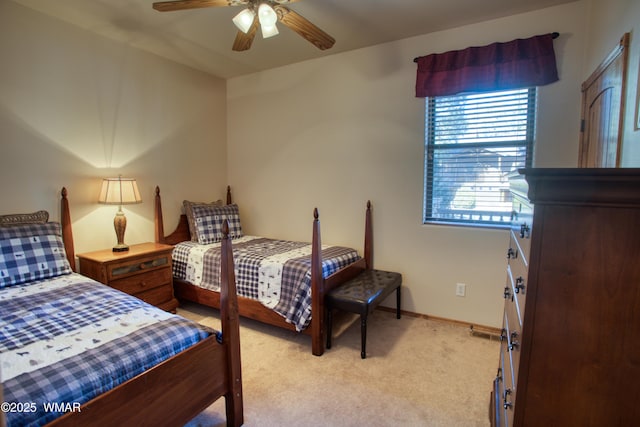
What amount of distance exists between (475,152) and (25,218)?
3591 mm

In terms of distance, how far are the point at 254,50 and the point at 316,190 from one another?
1.51 m

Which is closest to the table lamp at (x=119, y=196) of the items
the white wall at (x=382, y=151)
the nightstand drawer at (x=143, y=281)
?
the nightstand drawer at (x=143, y=281)

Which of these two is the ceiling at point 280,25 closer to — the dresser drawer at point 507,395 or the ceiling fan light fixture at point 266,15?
the ceiling fan light fixture at point 266,15

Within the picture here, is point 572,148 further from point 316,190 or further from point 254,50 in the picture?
point 254,50

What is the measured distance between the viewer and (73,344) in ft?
4.59

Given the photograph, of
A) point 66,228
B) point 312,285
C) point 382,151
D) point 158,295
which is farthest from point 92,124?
point 382,151

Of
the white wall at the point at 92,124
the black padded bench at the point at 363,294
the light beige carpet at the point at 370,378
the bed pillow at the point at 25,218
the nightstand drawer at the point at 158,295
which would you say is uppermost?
the white wall at the point at 92,124

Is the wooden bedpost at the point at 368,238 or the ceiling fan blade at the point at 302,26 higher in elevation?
the ceiling fan blade at the point at 302,26

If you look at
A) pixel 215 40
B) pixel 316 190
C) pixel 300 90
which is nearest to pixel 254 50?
pixel 215 40

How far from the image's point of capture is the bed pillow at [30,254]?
2178 millimetres

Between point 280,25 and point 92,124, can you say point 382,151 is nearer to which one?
point 280,25

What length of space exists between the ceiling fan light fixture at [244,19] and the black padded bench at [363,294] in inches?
75.8

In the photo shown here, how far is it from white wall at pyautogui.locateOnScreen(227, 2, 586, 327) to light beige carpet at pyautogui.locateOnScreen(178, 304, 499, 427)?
20.5 inches

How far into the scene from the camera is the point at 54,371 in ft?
3.97
